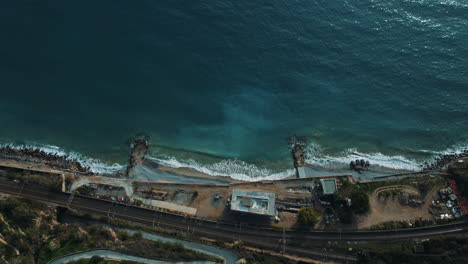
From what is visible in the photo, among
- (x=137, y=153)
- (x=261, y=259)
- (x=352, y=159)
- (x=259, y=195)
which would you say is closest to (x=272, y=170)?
(x=259, y=195)

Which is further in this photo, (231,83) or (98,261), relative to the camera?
(231,83)

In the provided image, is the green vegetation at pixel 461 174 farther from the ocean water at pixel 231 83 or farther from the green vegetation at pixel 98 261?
the green vegetation at pixel 98 261

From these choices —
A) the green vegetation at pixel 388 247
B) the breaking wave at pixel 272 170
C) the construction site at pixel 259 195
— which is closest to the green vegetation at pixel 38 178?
the construction site at pixel 259 195

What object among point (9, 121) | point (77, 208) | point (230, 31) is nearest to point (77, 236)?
point (77, 208)

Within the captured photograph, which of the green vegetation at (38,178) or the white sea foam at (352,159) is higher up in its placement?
the white sea foam at (352,159)

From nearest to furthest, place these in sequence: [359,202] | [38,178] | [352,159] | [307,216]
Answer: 1. [307,216]
2. [38,178]
3. [359,202]
4. [352,159]

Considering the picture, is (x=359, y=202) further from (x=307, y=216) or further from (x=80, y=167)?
(x=80, y=167)

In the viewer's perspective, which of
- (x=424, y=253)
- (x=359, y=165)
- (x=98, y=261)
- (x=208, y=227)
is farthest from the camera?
(x=359, y=165)

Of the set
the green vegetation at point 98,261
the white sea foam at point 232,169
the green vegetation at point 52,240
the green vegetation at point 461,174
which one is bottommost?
the green vegetation at point 98,261
